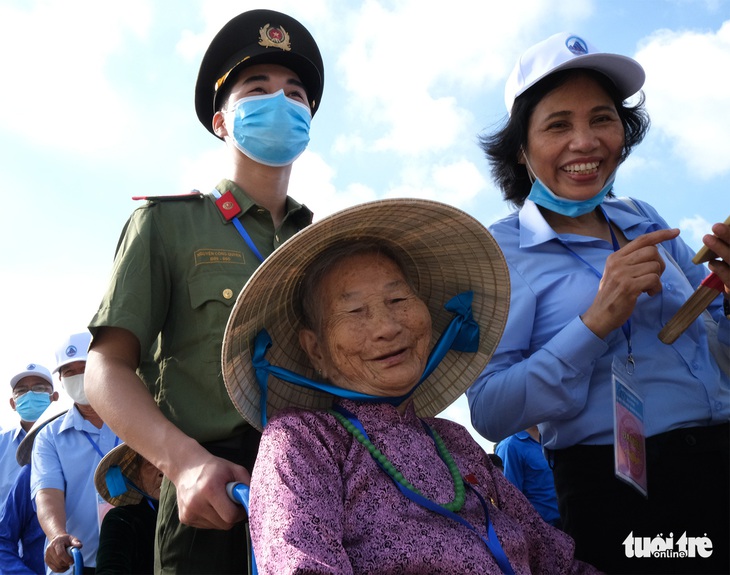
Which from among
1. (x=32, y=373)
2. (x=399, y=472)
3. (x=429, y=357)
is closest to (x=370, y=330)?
(x=429, y=357)

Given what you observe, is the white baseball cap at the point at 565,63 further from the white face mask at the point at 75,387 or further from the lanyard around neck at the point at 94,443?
the white face mask at the point at 75,387

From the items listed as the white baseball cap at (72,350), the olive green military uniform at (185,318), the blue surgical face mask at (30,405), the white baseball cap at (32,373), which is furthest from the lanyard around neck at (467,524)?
the white baseball cap at (32,373)

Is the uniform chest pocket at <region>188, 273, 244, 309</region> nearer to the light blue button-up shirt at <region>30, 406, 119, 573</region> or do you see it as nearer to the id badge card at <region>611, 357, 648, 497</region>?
the id badge card at <region>611, 357, 648, 497</region>

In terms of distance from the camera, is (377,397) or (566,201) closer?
(377,397)

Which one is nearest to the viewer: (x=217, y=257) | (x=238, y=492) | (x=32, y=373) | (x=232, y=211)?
(x=238, y=492)

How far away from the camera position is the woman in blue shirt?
305 centimetres

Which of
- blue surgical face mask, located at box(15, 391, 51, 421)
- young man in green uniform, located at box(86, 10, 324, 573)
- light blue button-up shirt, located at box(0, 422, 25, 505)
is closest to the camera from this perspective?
young man in green uniform, located at box(86, 10, 324, 573)

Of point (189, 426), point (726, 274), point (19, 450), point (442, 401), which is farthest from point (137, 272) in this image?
point (19, 450)

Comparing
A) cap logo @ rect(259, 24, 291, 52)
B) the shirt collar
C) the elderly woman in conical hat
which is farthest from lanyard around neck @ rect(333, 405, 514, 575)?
cap logo @ rect(259, 24, 291, 52)

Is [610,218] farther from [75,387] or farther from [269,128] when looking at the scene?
[75,387]

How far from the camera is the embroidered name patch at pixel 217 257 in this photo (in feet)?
10.5

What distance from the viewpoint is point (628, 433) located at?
293 cm

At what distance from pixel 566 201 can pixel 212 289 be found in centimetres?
147

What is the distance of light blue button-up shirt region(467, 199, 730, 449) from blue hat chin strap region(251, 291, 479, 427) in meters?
0.19
